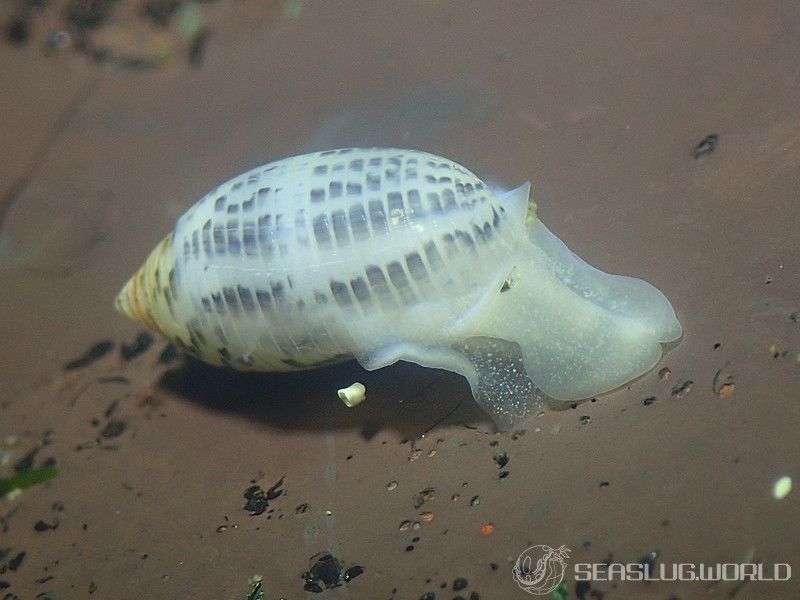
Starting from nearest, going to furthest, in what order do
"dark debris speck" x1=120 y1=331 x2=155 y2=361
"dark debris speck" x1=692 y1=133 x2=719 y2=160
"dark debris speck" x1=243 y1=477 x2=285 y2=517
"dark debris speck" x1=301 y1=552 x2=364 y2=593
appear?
"dark debris speck" x1=301 y1=552 x2=364 y2=593 < "dark debris speck" x1=243 y1=477 x2=285 y2=517 < "dark debris speck" x1=692 y1=133 x2=719 y2=160 < "dark debris speck" x1=120 y1=331 x2=155 y2=361

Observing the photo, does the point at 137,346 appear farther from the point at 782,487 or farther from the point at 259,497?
the point at 782,487

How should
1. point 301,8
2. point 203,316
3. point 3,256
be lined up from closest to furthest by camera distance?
point 203,316 < point 3,256 < point 301,8

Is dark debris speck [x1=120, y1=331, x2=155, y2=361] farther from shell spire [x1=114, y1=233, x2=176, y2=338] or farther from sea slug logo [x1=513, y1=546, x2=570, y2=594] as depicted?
sea slug logo [x1=513, y1=546, x2=570, y2=594]

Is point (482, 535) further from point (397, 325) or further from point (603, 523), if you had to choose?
point (397, 325)

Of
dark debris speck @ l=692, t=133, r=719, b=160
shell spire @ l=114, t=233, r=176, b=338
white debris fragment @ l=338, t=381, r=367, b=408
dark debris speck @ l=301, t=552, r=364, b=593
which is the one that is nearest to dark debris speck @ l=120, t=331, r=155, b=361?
shell spire @ l=114, t=233, r=176, b=338

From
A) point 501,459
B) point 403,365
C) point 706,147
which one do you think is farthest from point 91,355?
point 706,147

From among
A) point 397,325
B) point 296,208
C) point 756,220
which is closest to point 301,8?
point 296,208
